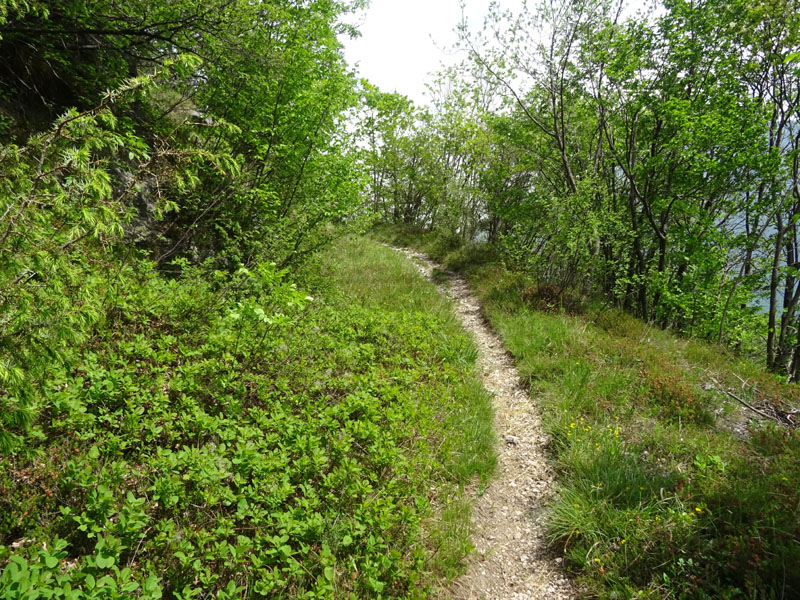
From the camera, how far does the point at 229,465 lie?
3.68 m

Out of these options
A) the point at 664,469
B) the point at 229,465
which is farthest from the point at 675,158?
the point at 229,465

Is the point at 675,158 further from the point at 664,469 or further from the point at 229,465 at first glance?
the point at 229,465

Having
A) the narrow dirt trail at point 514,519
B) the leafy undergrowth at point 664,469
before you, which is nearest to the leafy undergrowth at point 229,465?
the narrow dirt trail at point 514,519

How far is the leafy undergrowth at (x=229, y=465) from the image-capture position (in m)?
2.81

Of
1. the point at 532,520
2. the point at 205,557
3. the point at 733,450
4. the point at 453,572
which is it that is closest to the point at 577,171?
the point at 733,450

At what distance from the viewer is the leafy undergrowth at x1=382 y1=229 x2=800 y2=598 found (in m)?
3.60

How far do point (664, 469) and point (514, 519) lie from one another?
7.44 feet

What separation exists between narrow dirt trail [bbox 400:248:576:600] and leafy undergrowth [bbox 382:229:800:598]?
0.83 feet

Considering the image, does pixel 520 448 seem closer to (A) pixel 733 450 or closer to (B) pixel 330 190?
(A) pixel 733 450

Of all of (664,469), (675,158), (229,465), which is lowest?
(664,469)

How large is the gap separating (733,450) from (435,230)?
67.9ft

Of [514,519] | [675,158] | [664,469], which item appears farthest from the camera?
[675,158]

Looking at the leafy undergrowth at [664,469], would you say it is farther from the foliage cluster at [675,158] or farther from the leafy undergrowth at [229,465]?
the foliage cluster at [675,158]

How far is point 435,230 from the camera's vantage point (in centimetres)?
2459
